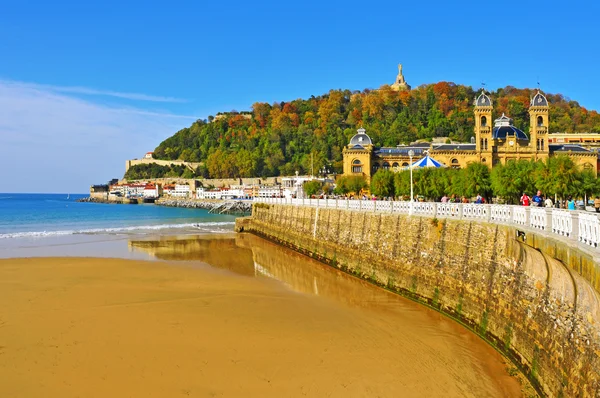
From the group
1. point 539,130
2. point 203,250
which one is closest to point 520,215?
point 203,250

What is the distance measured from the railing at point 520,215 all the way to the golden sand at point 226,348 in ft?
11.4

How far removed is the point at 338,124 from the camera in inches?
5861

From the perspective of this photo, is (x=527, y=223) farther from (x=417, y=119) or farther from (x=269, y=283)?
(x=417, y=119)

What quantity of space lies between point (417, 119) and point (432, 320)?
12635cm

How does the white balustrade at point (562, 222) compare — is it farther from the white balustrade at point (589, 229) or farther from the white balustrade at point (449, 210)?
the white balustrade at point (449, 210)

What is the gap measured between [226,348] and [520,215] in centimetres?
864

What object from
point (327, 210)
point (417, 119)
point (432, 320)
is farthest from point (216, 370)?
point (417, 119)

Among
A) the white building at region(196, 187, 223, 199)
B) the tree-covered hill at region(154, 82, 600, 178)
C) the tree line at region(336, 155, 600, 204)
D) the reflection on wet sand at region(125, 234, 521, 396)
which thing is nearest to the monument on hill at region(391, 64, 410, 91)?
the tree-covered hill at region(154, 82, 600, 178)

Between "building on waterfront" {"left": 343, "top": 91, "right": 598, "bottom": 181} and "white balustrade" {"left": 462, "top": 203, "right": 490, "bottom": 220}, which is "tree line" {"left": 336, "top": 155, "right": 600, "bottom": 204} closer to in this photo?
"white balustrade" {"left": 462, "top": 203, "right": 490, "bottom": 220}

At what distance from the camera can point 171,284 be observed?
21250 millimetres

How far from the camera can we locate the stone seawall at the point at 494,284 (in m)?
8.71

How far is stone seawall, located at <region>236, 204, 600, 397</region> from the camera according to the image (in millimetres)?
8711

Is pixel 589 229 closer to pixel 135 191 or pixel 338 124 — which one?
pixel 338 124

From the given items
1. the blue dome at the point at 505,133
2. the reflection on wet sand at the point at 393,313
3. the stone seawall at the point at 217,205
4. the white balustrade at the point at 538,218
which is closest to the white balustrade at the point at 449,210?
the reflection on wet sand at the point at 393,313
